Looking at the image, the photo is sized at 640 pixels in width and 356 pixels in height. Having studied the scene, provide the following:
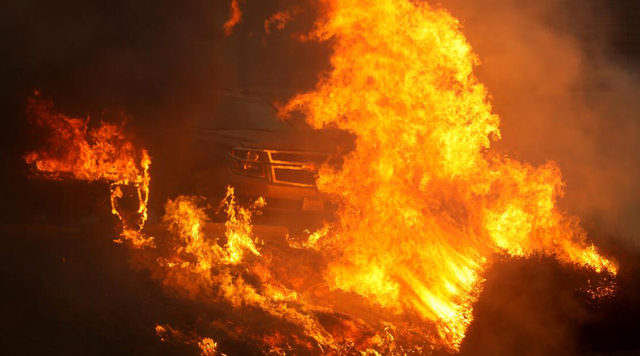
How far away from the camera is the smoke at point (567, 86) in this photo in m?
12.2

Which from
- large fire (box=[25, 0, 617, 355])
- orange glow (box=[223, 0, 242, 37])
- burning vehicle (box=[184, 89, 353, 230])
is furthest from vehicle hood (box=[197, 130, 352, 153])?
orange glow (box=[223, 0, 242, 37])

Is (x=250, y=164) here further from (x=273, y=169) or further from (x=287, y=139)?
(x=287, y=139)

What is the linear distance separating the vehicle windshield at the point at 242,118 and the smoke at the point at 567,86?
536cm

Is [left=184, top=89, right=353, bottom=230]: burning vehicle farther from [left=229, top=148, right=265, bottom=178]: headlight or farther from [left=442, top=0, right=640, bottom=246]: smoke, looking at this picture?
[left=442, top=0, right=640, bottom=246]: smoke

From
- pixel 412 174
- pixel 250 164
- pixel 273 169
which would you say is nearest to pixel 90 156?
pixel 250 164

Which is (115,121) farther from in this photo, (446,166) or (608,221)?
(608,221)

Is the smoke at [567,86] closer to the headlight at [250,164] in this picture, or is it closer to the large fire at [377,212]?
the large fire at [377,212]

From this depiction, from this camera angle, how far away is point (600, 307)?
566 cm

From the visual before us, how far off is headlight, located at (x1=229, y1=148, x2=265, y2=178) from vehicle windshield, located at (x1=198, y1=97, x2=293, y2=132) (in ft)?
2.63

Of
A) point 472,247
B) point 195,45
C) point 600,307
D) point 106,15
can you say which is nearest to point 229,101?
point 195,45

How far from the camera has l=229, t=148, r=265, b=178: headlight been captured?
7410mm

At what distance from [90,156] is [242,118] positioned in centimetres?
223

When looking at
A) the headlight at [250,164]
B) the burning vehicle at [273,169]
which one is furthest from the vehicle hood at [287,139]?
the headlight at [250,164]

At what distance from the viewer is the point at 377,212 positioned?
20.7 ft
